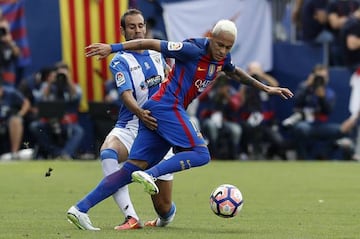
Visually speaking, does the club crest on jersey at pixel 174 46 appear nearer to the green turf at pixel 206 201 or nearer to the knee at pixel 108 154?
the knee at pixel 108 154

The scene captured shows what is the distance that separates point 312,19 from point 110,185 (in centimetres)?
1488

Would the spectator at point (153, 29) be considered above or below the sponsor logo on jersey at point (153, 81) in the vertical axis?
below

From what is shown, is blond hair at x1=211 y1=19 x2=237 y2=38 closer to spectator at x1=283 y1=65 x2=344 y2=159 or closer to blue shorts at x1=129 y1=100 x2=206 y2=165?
blue shorts at x1=129 y1=100 x2=206 y2=165

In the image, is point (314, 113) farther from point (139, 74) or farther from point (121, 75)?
point (121, 75)

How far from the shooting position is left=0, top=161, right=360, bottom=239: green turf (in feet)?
34.8

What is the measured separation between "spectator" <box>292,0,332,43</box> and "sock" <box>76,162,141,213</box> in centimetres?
1463

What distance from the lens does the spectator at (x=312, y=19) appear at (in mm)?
24656

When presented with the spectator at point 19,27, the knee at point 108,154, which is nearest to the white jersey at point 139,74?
the knee at point 108,154

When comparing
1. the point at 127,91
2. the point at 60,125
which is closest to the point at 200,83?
the point at 127,91

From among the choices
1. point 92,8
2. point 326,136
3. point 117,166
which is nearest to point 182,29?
point 92,8

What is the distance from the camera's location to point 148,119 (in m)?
10.6

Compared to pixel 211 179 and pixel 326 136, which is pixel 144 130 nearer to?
pixel 211 179

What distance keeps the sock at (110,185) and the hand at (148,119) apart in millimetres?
429

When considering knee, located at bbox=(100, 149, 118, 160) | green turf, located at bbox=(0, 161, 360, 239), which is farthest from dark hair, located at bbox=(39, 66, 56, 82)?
knee, located at bbox=(100, 149, 118, 160)
